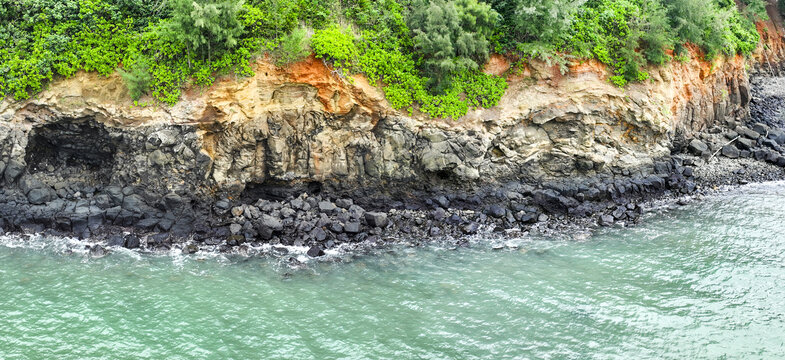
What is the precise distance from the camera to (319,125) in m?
20.8

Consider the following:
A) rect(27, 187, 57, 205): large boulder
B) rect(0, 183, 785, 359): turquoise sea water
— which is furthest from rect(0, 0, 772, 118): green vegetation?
rect(0, 183, 785, 359): turquoise sea water

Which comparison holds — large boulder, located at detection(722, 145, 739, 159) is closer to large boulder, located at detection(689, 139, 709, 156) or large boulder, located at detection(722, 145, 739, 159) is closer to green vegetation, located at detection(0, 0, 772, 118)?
large boulder, located at detection(689, 139, 709, 156)

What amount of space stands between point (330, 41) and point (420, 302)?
36.0 ft

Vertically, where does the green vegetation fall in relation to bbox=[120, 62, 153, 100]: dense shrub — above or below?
above

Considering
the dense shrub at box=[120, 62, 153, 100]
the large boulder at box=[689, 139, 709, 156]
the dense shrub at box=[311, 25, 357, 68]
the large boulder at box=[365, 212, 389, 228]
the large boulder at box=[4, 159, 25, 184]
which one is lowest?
the large boulder at box=[365, 212, 389, 228]

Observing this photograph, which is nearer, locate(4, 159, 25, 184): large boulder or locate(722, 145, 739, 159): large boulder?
locate(4, 159, 25, 184): large boulder

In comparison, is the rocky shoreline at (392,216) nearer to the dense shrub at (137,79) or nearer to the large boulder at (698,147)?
the large boulder at (698,147)

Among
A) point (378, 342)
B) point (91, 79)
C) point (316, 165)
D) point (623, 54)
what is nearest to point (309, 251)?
point (316, 165)

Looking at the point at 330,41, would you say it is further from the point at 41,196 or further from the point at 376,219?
the point at 41,196

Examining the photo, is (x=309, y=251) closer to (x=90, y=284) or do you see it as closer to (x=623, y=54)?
(x=90, y=284)

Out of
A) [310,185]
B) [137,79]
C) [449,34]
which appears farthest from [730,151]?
[137,79]

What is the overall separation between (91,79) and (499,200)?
16.3 m

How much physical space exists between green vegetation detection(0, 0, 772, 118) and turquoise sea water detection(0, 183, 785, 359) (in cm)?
645

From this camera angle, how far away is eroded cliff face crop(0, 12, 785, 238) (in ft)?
63.1
